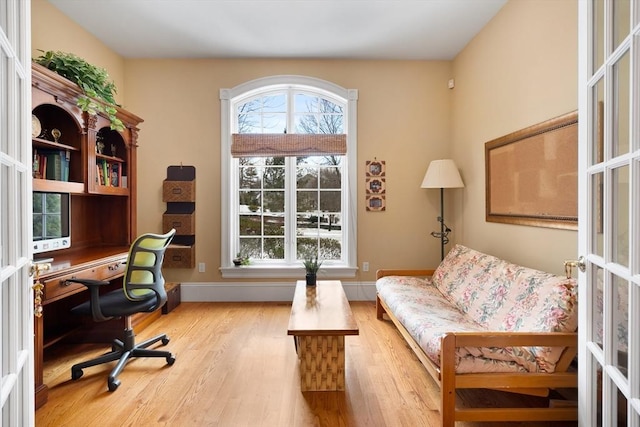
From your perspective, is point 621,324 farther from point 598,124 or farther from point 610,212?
point 598,124

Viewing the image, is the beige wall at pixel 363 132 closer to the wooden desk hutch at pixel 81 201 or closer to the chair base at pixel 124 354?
the wooden desk hutch at pixel 81 201

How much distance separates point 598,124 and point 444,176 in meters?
2.46

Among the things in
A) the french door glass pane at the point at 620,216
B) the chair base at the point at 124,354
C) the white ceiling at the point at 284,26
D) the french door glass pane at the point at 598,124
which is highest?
the white ceiling at the point at 284,26

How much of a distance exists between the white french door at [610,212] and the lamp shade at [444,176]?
2.34 meters

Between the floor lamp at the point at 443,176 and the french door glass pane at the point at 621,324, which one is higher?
the floor lamp at the point at 443,176

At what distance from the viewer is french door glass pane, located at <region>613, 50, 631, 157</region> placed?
1.07 meters

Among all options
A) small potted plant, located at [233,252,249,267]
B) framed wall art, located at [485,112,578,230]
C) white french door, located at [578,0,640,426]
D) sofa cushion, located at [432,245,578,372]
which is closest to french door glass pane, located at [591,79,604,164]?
white french door, located at [578,0,640,426]

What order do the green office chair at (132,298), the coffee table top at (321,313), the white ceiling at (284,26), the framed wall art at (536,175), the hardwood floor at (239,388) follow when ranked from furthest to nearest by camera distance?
1. the white ceiling at (284,26)
2. the green office chair at (132,298)
3. the framed wall art at (536,175)
4. the coffee table top at (321,313)
5. the hardwood floor at (239,388)

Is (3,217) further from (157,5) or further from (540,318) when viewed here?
(157,5)

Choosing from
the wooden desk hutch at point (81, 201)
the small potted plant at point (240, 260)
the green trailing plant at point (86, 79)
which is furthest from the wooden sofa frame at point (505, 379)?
the green trailing plant at point (86, 79)

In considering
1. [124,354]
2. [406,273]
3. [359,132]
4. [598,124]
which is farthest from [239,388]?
[359,132]

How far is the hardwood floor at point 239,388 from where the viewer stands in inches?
76.1

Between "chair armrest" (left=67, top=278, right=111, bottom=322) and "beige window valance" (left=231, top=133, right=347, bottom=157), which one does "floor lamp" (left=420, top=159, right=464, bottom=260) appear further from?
"chair armrest" (left=67, top=278, right=111, bottom=322)

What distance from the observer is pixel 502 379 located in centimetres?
179
